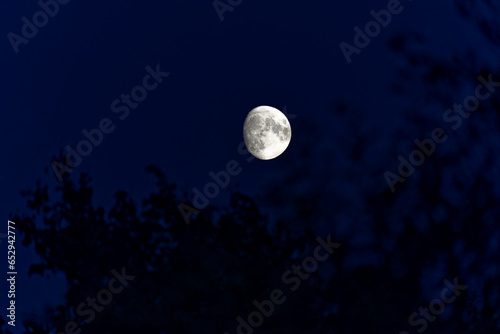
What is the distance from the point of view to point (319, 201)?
609 cm

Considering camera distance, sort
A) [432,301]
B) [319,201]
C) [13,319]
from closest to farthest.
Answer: [319,201] < [432,301] < [13,319]

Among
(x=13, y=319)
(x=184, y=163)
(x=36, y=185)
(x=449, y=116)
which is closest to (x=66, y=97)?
(x=36, y=185)

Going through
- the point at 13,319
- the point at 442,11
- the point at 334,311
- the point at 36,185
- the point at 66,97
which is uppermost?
the point at 66,97

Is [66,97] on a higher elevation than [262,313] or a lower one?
higher

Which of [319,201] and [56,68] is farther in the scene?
[56,68]

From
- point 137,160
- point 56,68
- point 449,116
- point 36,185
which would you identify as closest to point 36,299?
point 36,185

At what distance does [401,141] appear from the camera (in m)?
6.44

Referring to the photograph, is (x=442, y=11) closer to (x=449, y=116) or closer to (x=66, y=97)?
(x=449, y=116)

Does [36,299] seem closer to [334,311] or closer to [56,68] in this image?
[56,68]

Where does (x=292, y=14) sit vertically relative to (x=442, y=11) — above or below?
above

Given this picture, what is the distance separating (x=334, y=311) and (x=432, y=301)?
1155 mm

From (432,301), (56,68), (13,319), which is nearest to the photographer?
(432,301)

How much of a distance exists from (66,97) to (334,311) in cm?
365

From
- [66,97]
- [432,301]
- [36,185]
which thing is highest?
[66,97]
